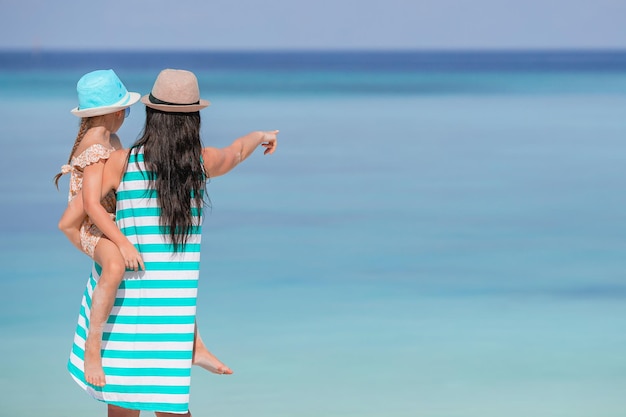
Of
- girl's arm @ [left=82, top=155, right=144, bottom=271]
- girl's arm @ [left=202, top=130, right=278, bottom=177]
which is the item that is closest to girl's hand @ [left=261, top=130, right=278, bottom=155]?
girl's arm @ [left=202, top=130, right=278, bottom=177]

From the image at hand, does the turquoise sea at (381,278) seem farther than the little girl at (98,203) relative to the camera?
Yes

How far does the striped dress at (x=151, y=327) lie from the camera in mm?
2576

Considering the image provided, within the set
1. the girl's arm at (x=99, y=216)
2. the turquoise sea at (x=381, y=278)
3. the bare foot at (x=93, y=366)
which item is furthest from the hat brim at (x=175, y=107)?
the turquoise sea at (x=381, y=278)

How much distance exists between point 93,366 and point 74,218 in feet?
1.03

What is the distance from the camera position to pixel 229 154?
269cm

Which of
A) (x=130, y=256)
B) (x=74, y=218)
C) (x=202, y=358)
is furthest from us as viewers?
(x=202, y=358)

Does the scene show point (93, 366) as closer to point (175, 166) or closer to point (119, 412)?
point (119, 412)

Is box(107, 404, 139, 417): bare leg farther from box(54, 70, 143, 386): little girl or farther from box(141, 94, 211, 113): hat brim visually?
box(141, 94, 211, 113): hat brim

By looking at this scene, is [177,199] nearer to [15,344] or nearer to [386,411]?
[386,411]

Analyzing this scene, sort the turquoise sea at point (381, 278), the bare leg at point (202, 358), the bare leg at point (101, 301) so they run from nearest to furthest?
the bare leg at point (101, 301) < the bare leg at point (202, 358) < the turquoise sea at point (381, 278)

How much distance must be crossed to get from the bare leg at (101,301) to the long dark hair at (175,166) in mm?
122

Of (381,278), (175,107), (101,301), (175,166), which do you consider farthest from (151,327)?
(381,278)

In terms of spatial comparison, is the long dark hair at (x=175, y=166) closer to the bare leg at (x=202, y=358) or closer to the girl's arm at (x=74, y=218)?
the girl's arm at (x=74, y=218)

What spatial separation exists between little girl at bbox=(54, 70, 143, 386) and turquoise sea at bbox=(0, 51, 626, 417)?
1046mm
